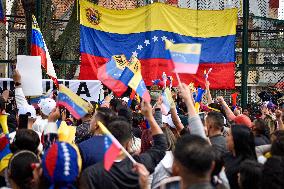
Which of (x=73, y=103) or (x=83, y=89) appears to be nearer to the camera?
(x=73, y=103)

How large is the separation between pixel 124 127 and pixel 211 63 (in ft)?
32.0

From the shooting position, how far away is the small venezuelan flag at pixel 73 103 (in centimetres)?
563

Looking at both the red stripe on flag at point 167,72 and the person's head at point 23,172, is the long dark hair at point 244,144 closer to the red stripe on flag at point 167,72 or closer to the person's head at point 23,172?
the person's head at point 23,172

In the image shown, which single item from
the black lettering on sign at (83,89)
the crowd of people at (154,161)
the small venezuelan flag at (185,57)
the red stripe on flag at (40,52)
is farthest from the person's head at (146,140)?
the black lettering on sign at (83,89)

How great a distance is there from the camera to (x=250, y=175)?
4.41 m

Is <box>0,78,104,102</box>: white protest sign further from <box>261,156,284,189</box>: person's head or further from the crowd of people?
<box>261,156,284,189</box>: person's head

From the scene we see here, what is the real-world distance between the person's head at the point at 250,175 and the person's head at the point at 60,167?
52.1 inches

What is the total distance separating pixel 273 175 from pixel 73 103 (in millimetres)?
2365

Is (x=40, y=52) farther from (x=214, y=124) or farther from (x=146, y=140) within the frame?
(x=214, y=124)

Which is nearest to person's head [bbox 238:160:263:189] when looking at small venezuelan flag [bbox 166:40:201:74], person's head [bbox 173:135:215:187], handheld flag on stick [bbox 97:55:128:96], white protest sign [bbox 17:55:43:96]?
person's head [bbox 173:135:215:187]

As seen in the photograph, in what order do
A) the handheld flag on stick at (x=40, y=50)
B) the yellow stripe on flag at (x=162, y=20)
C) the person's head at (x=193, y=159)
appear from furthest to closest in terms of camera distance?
the yellow stripe on flag at (x=162, y=20)
the handheld flag on stick at (x=40, y=50)
the person's head at (x=193, y=159)

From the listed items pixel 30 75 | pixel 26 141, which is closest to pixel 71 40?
pixel 30 75

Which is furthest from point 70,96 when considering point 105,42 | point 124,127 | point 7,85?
point 105,42

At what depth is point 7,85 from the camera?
11664 mm
